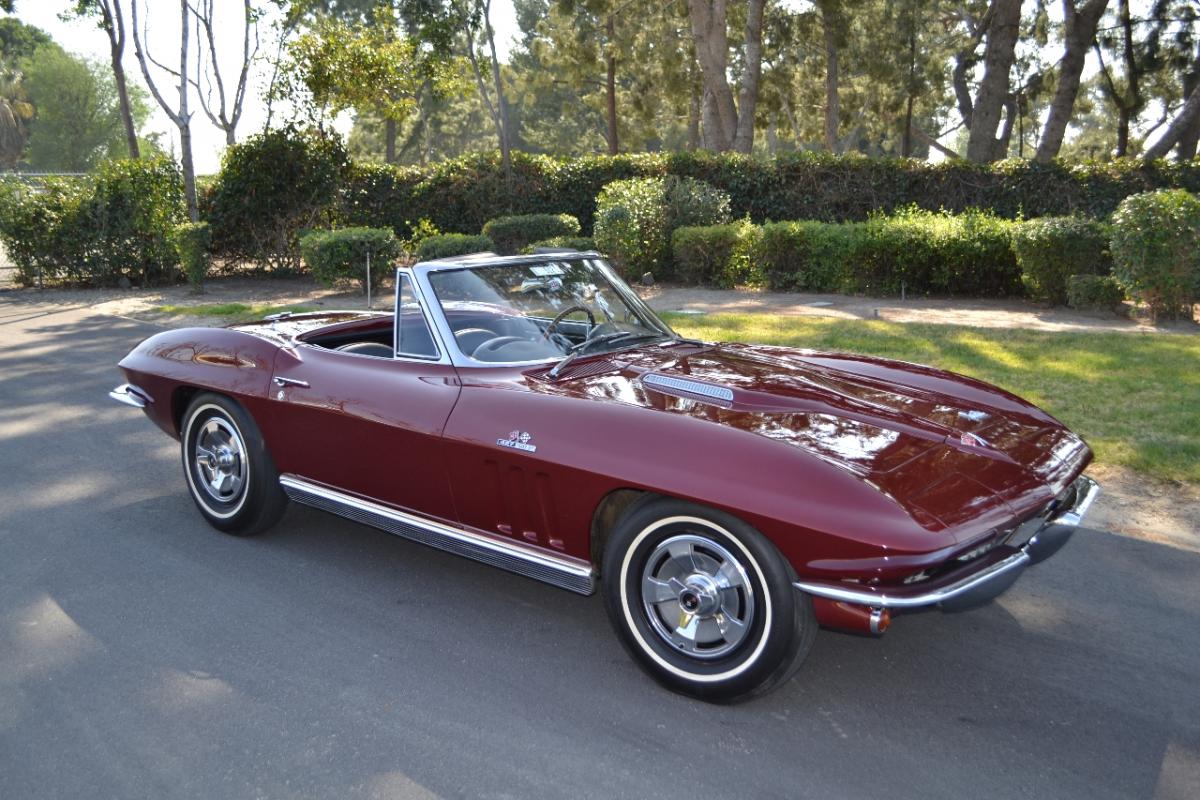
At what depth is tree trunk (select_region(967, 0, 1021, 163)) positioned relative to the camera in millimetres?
21781

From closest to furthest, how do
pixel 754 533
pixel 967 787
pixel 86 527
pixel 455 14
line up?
pixel 967 787 < pixel 754 533 < pixel 86 527 < pixel 455 14

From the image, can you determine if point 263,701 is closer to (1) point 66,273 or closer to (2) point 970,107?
(1) point 66,273

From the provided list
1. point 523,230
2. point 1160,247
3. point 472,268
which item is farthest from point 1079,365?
point 523,230

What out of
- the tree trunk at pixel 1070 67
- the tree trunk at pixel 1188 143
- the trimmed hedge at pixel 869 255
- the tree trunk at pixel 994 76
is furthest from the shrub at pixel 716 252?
the tree trunk at pixel 1188 143

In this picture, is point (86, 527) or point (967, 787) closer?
point (967, 787)

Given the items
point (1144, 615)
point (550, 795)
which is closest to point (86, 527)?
point (550, 795)

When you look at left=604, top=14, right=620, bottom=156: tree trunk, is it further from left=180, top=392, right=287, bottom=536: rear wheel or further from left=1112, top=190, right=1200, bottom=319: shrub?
left=180, top=392, right=287, bottom=536: rear wheel

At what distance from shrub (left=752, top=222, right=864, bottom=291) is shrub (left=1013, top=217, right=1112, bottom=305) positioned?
2.35 metres

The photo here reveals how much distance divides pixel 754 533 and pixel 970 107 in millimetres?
36902

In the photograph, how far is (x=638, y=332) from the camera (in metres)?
4.61

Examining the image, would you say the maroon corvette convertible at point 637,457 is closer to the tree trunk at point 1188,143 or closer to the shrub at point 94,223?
the shrub at point 94,223

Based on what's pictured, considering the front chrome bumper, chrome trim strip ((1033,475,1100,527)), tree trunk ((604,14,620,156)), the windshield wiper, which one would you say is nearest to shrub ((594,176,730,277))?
the windshield wiper

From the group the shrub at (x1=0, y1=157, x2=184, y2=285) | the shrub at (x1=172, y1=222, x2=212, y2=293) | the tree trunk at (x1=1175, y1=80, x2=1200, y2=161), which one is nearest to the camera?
the shrub at (x1=172, y1=222, x2=212, y2=293)

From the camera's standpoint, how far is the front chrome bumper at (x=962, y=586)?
9.15 ft
